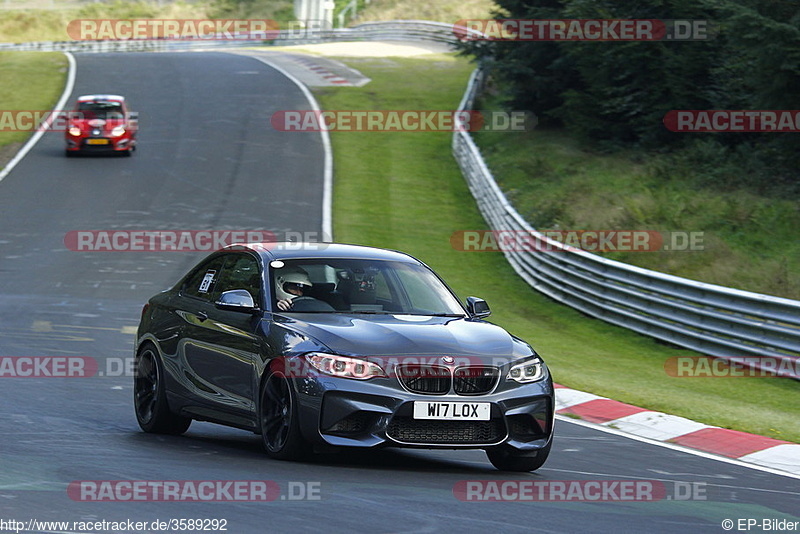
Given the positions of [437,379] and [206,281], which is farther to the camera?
[206,281]

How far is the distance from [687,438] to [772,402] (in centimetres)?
358

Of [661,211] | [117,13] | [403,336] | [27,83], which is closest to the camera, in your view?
[403,336]

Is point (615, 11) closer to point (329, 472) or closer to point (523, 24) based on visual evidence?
point (523, 24)

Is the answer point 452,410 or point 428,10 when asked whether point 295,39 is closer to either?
point 428,10

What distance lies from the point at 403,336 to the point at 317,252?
1.50 meters

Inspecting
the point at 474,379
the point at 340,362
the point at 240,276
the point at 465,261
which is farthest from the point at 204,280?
the point at 465,261

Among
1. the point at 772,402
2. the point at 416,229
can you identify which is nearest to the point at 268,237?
the point at 416,229

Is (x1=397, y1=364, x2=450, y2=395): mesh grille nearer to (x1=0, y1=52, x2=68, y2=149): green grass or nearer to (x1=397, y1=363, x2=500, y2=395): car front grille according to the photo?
(x1=397, y1=363, x2=500, y2=395): car front grille

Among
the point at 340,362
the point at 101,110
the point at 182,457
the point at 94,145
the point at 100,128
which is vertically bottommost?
the point at 94,145

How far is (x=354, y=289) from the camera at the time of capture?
9125mm

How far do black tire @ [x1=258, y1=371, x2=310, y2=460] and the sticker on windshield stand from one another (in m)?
1.60

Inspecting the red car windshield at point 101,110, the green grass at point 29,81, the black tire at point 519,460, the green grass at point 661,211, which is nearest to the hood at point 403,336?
the black tire at point 519,460

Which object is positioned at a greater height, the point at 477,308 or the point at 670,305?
the point at 477,308

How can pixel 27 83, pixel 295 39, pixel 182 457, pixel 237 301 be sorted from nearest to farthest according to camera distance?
pixel 182 457, pixel 237 301, pixel 27 83, pixel 295 39
